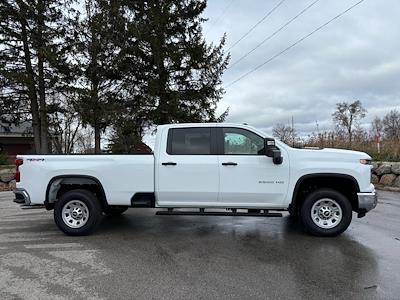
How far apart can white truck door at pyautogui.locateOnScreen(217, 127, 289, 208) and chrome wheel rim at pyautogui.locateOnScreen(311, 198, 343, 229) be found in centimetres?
65

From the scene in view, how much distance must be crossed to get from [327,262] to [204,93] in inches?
664

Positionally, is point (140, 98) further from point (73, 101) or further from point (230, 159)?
point (230, 159)

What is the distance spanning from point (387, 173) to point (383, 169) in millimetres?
206

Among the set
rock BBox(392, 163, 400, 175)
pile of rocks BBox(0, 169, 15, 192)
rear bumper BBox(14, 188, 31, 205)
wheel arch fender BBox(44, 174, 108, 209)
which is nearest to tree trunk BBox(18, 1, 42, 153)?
pile of rocks BBox(0, 169, 15, 192)

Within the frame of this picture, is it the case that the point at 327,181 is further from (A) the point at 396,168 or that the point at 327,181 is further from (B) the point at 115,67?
(B) the point at 115,67

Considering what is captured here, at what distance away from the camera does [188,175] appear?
6434 mm

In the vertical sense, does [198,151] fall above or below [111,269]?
above

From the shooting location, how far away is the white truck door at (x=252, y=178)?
6297 millimetres

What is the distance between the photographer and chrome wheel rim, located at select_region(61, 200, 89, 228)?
21.9 ft

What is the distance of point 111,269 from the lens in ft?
16.0

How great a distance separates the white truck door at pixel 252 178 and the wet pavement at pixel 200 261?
2.29 ft

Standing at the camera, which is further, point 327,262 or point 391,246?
point 391,246

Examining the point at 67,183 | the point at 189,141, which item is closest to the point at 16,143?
the point at 67,183

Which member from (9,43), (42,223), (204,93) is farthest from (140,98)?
(42,223)
